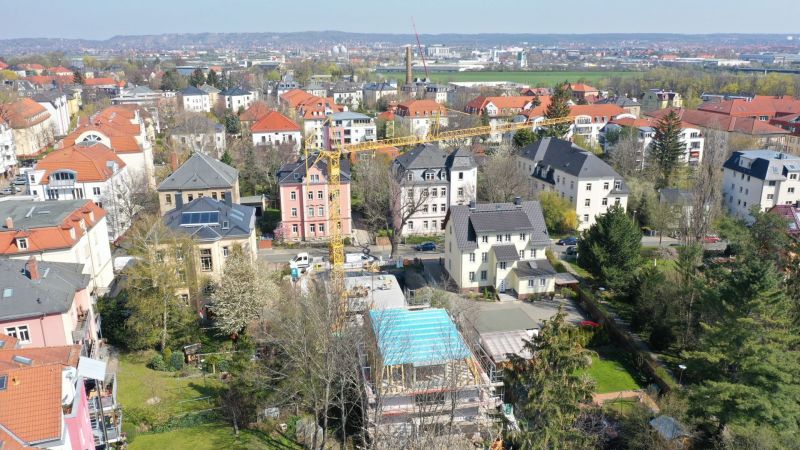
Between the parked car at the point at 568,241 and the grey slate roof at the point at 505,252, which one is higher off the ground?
the grey slate roof at the point at 505,252

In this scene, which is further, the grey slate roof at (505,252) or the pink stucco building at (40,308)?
the grey slate roof at (505,252)

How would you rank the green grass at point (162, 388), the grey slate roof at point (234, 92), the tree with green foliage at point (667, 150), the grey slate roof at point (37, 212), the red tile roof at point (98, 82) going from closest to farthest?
the green grass at point (162, 388) → the grey slate roof at point (37, 212) → the tree with green foliage at point (667, 150) → the grey slate roof at point (234, 92) → the red tile roof at point (98, 82)

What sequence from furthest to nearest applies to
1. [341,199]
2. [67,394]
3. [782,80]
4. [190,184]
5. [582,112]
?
[782,80], [582,112], [341,199], [190,184], [67,394]

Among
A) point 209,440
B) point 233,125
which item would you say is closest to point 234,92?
point 233,125

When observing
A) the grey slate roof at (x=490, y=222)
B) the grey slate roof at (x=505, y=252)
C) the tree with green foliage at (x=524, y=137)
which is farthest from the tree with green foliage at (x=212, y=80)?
the grey slate roof at (x=505, y=252)

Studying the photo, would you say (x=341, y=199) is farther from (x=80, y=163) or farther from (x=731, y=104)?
(x=731, y=104)

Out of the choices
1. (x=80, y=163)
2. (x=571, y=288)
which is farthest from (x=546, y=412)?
(x=80, y=163)

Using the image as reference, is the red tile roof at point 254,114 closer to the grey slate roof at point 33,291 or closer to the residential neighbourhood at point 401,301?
the residential neighbourhood at point 401,301
